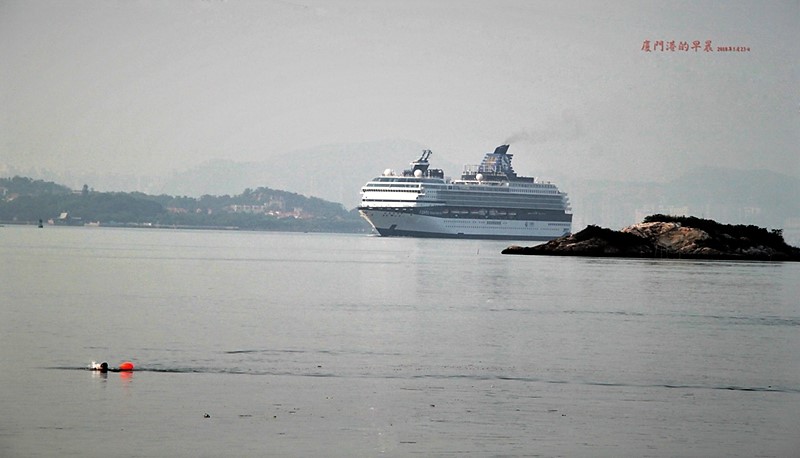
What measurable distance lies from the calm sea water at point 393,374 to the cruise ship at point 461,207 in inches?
4157

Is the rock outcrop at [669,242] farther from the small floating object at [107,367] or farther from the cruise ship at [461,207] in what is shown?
the small floating object at [107,367]

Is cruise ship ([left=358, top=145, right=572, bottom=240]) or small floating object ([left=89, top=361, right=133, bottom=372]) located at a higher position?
cruise ship ([left=358, top=145, right=572, bottom=240])

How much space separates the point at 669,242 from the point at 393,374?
75.7m

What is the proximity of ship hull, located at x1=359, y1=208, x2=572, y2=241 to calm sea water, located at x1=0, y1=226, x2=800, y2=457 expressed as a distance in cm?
10533

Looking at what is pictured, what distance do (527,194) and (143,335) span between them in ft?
432

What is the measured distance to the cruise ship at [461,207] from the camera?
490 ft

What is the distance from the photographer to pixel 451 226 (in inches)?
5881

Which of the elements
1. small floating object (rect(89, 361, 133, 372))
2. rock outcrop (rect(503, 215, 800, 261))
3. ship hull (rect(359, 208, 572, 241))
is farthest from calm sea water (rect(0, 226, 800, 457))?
ship hull (rect(359, 208, 572, 241))

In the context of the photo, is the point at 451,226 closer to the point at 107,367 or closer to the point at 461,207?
the point at 461,207

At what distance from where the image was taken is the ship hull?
14925 cm

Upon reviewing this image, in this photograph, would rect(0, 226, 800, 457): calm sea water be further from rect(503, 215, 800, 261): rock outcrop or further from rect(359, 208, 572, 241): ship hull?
rect(359, 208, 572, 241): ship hull

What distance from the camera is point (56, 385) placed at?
18500 mm

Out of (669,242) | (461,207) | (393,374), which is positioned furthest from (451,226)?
(393,374)

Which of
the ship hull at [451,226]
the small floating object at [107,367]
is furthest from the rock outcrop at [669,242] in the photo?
the small floating object at [107,367]
